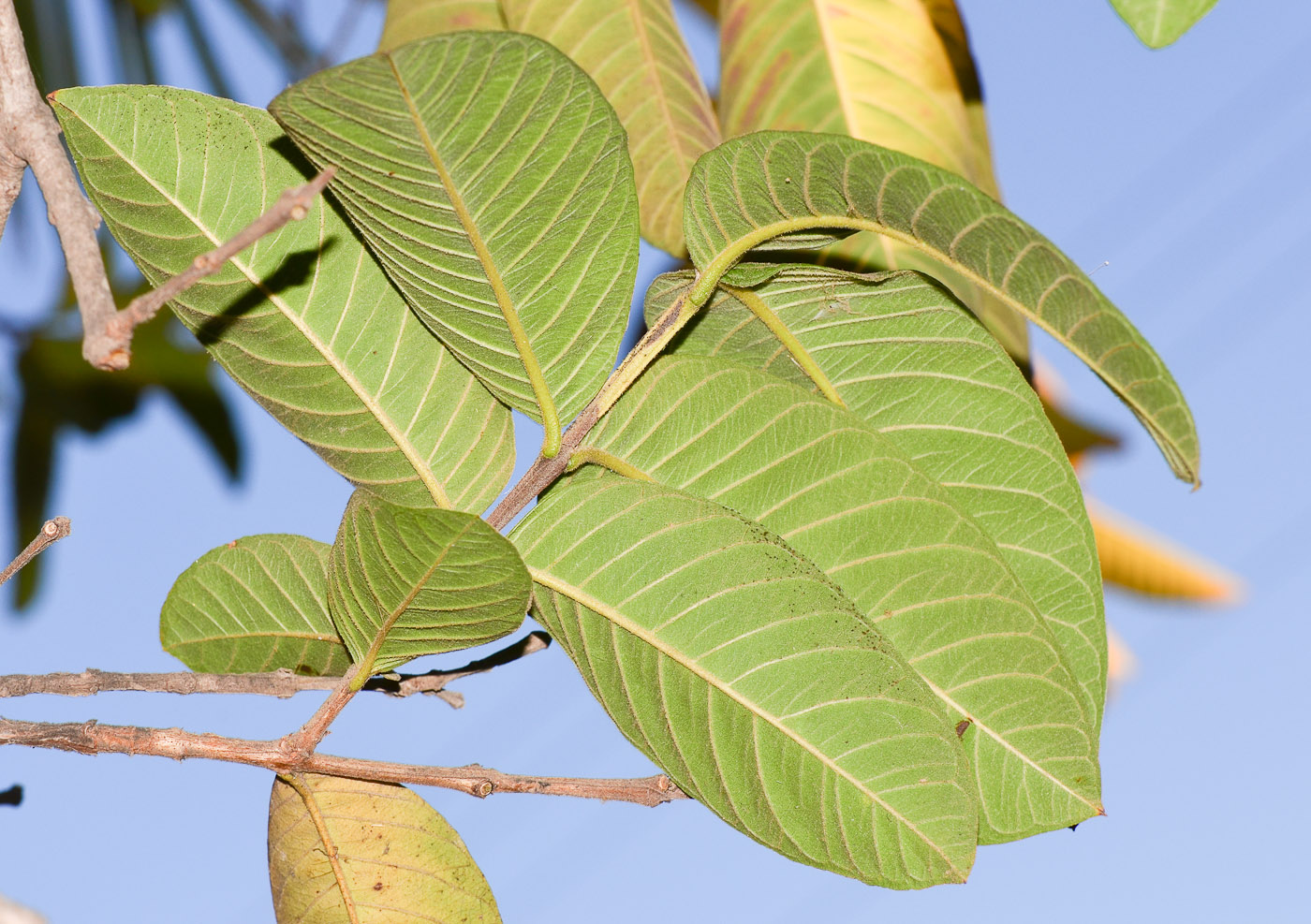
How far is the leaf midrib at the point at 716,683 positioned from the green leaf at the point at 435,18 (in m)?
0.50

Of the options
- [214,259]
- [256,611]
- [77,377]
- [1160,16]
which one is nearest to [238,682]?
[256,611]

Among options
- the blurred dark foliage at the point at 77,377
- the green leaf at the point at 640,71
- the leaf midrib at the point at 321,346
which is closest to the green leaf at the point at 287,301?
the leaf midrib at the point at 321,346

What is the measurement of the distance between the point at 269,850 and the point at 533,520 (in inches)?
10.6

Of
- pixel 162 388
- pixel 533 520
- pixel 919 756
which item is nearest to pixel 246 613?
pixel 533 520

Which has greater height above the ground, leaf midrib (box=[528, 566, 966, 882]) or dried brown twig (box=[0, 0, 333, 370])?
dried brown twig (box=[0, 0, 333, 370])

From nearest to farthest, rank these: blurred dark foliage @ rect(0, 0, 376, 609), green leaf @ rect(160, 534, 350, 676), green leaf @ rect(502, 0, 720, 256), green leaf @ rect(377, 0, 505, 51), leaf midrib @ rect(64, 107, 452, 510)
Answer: leaf midrib @ rect(64, 107, 452, 510)
green leaf @ rect(160, 534, 350, 676)
green leaf @ rect(502, 0, 720, 256)
green leaf @ rect(377, 0, 505, 51)
blurred dark foliage @ rect(0, 0, 376, 609)

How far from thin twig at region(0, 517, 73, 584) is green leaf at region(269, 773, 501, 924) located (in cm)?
17

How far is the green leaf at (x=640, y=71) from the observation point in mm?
663

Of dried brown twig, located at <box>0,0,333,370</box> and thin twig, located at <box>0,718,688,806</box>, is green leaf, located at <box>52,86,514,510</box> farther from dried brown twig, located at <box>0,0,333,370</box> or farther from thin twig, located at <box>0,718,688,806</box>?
thin twig, located at <box>0,718,688,806</box>

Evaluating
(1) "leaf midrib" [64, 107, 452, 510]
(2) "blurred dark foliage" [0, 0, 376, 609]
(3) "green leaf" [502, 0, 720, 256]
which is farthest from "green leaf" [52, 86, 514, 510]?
(2) "blurred dark foliage" [0, 0, 376, 609]

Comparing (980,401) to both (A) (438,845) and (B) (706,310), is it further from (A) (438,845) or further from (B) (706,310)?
(A) (438,845)

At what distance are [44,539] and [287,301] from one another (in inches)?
5.9

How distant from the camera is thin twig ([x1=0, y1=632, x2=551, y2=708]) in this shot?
0.46m

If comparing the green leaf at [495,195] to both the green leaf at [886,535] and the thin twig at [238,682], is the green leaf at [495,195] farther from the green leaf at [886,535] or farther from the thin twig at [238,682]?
the thin twig at [238,682]
